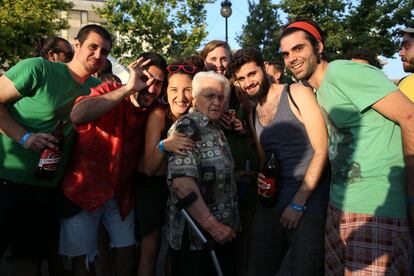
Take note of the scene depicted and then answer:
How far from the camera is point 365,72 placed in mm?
2209

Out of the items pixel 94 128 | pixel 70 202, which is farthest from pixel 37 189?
Answer: pixel 94 128

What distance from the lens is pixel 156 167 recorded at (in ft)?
10.2

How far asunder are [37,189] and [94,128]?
71 centimetres

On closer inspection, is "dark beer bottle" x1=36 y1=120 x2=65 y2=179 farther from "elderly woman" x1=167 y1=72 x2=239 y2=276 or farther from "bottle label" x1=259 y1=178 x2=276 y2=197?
"bottle label" x1=259 y1=178 x2=276 y2=197

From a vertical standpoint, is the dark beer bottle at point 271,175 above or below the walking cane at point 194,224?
above

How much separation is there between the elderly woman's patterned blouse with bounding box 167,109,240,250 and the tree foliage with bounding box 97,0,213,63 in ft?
50.0

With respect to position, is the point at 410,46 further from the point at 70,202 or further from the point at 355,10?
the point at 355,10

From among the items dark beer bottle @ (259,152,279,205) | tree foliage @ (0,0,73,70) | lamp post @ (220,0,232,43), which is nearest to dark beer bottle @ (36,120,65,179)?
dark beer bottle @ (259,152,279,205)

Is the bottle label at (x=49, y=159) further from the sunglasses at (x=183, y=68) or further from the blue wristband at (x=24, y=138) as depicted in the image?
the sunglasses at (x=183, y=68)

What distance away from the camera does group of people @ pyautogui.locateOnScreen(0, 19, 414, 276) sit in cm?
227

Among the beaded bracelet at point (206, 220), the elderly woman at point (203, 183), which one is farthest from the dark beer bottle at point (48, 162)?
the beaded bracelet at point (206, 220)

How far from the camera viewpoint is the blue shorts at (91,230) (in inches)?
123

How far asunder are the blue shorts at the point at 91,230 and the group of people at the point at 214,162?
0.01m

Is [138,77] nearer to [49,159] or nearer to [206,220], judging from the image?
[49,159]
